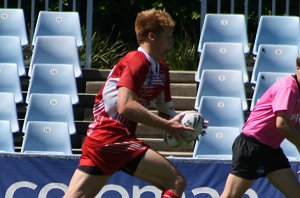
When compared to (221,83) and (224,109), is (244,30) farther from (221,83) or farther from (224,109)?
(224,109)

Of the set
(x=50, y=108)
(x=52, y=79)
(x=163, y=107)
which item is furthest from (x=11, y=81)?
(x=163, y=107)

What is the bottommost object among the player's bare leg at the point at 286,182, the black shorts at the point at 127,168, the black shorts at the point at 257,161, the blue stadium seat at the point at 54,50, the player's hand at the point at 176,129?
the blue stadium seat at the point at 54,50

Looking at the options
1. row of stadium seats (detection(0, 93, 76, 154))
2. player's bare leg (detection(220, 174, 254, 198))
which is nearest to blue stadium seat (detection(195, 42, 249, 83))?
row of stadium seats (detection(0, 93, 76, 154))

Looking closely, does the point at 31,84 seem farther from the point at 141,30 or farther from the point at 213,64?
the point at 141,30

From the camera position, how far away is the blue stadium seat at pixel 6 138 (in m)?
9.70

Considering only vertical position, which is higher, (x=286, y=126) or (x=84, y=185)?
(x=286, y=126)

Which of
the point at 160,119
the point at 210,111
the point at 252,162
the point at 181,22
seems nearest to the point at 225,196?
the point at 252,162

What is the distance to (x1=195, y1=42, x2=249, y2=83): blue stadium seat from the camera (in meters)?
11.3

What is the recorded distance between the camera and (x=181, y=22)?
14.1 m

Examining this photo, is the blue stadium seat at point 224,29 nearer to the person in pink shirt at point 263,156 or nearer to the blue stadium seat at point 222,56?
the blue stadium seat at point 222,56

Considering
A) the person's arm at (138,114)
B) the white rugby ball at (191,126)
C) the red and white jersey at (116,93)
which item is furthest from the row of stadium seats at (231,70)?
the person's arm at (138,114)

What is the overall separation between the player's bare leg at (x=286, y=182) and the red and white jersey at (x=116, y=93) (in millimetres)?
1265

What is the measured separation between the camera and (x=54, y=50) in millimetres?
11469

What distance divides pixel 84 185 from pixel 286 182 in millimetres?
1638
